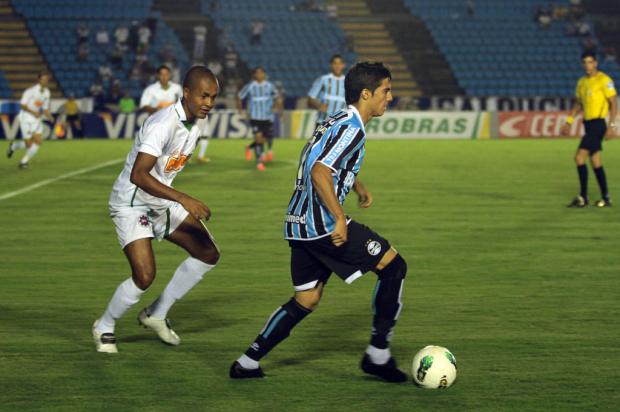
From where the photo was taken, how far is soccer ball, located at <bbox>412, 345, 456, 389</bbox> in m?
5.95

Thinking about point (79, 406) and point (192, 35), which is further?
point (192, 35)

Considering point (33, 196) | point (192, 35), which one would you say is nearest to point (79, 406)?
point (33, 196)

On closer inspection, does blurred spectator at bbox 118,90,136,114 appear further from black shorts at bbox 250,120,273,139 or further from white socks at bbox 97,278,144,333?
white socks at bbox 97,278,144,333

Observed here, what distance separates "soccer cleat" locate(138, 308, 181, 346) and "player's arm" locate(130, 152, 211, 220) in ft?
3.38

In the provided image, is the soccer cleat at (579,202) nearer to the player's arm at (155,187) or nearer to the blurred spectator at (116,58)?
the player's arm at (155,187)

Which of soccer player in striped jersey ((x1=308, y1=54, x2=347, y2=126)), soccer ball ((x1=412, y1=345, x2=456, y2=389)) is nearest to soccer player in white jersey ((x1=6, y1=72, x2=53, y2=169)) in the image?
soccer player in striped jersey ((x1=308, y1=54, x2=347, y2=126))

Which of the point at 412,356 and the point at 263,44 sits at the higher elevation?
the point at 263,44

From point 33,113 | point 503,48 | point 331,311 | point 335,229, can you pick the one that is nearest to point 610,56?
point 503,48

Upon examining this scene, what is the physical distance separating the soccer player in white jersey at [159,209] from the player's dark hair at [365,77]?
993mm

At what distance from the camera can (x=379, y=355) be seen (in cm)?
611

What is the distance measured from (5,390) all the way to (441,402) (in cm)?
230

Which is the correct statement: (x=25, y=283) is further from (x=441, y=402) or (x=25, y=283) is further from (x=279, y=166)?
(x=279, y=166)

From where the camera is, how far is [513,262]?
1061 centimetres

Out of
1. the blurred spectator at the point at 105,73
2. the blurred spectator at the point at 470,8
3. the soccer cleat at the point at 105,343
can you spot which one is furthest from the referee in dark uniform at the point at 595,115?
the blurred spectator at the point at 470,8
